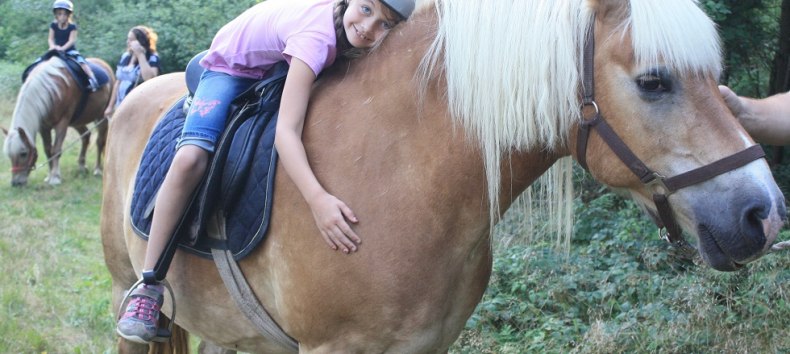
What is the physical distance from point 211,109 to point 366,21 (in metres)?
0.65

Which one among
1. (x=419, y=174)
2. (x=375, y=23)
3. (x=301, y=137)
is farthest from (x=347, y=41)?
(x=419, y=174)

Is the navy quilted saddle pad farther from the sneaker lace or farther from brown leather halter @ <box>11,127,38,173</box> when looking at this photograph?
brown leather halter @ <box>11,127,38,173</box>

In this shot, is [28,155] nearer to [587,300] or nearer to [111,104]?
[111,104]

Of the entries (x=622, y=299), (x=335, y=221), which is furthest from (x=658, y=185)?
(x=622, y=299)

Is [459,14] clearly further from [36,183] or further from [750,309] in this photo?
[36,183]

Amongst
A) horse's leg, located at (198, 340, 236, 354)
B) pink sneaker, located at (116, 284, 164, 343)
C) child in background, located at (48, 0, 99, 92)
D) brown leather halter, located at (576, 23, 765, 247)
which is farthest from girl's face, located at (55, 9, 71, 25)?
brown leather halter, located at (576, 23, 765, 247)

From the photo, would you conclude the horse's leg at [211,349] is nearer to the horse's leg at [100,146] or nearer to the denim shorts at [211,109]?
the denim shorts at [211,109]

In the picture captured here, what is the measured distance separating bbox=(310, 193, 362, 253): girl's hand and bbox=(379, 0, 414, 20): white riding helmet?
61cm

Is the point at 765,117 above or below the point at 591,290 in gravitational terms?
above

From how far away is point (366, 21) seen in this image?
2338 mm

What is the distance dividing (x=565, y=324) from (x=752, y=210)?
7.77 ft

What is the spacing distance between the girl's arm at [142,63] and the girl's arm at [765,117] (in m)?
7.79

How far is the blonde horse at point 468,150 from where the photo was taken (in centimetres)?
186

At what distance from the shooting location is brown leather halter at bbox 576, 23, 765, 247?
181 cm
